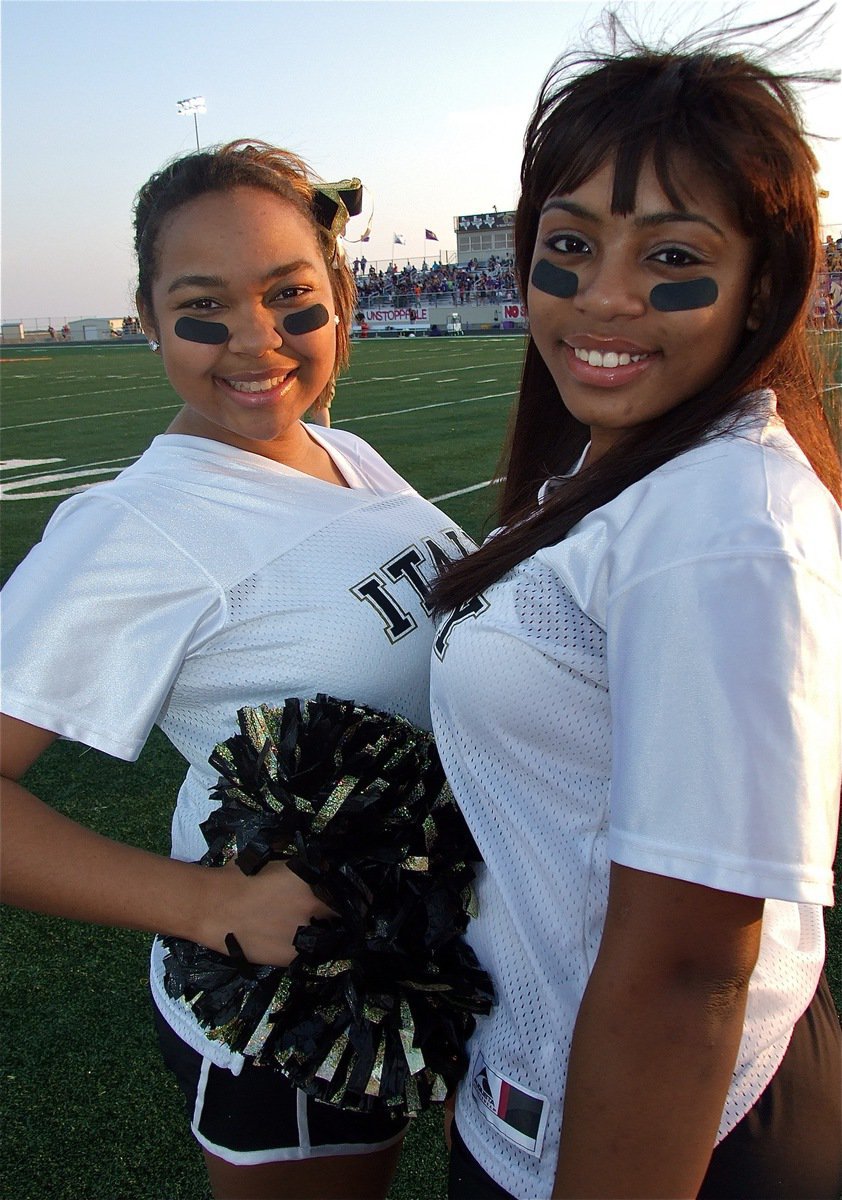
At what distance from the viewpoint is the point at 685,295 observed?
1128 millimetres

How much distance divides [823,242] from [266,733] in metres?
0.95

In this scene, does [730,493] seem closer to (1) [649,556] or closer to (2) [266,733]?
(1) [649,556]

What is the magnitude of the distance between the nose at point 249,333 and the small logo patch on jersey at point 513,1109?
1.11 metres

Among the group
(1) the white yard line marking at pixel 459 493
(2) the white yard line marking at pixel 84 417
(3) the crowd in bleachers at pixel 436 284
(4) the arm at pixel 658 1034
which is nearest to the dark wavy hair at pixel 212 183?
(4) the arm at pixel 658 1034

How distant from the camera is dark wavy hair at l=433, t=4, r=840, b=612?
1080 mm

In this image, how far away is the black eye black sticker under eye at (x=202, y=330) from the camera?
1.56m

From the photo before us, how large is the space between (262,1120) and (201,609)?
0.73 metres

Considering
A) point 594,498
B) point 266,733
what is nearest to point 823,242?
point 594,498

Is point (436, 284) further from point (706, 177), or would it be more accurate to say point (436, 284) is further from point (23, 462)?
point (706, 177)

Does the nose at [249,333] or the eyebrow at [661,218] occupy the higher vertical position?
the eyebrow at [661,218]

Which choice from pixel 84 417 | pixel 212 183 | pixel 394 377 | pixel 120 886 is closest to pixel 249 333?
pixel 212 183

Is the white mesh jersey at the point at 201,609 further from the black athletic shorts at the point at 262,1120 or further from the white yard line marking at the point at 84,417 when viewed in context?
the white yard line marking at the point at 84,417

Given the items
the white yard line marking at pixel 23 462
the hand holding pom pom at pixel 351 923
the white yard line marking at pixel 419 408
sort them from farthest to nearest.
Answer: the white yard line marking at pixel 419 408, the white yard line marking at pixel 23 462, the hand holding pom pom at pixel 351 923

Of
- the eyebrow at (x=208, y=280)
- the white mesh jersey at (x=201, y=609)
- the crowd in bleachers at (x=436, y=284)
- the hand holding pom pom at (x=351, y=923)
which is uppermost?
the crowd in bleachers at (x=436, y=284)
